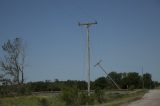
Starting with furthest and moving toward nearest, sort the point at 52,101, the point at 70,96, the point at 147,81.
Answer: the point at 147,81 → the point at 52,101 → the point at 70,96

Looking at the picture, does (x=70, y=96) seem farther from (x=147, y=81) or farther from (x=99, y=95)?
(x=147, y=81)

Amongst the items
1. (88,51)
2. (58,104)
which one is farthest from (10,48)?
(58,104)

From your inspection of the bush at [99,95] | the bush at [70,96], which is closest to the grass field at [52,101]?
the bush at [99,95]

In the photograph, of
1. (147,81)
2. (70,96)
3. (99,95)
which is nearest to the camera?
(70,96)

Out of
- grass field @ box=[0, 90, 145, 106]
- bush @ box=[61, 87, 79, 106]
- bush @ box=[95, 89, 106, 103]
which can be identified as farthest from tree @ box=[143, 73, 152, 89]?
bush @ box=[61, 87, 79, 106]

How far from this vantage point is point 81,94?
31047 mm

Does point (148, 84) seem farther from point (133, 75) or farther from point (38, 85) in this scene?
point (38, 85)

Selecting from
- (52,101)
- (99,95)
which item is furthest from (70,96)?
(99,95)

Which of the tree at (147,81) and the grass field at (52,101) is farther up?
the tree at (147,81)

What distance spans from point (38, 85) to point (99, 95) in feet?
271

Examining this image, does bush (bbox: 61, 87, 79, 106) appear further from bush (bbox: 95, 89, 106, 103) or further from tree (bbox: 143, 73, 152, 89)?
tree (bbox: 143, 73, 152, 89)

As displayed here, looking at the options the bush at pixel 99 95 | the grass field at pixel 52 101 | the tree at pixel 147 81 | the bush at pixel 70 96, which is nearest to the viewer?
the bush at pixel 70 96

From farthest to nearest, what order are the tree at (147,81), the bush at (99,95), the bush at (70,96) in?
the tree at (147,81), the bush at (99,95), the bush at (70,96)

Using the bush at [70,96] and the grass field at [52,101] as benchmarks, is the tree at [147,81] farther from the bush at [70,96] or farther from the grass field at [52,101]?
the bush at [70,96]
